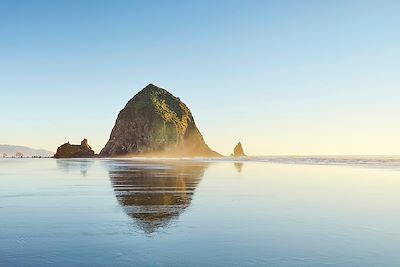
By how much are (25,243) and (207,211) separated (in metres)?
6.90

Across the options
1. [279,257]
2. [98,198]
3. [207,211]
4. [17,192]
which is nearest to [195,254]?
[279,257]

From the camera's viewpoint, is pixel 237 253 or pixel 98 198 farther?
pixel 98 198

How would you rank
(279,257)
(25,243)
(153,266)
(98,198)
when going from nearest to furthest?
1. (153,266)
2. (279,257)
3. (25,243)
4. (98,198)

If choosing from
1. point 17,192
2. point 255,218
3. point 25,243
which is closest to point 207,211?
point 255,218

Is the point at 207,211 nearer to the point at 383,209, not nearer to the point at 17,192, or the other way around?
the point at 383,209

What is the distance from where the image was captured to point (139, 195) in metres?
19.8

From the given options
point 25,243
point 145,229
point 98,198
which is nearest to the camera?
point 25,243

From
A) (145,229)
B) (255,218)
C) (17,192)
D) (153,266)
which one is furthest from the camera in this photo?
(17,192)

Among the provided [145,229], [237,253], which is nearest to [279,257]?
[237,253]

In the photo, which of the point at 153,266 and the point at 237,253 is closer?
the point at 153,266

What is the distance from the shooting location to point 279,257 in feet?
27.4

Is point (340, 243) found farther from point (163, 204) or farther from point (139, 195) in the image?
point (139, 195)

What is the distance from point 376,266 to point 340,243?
2.01 meters

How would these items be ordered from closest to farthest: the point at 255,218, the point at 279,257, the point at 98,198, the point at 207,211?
the point at 279,257
the point at 255,218
the point at 207,211
the point at 98,198
